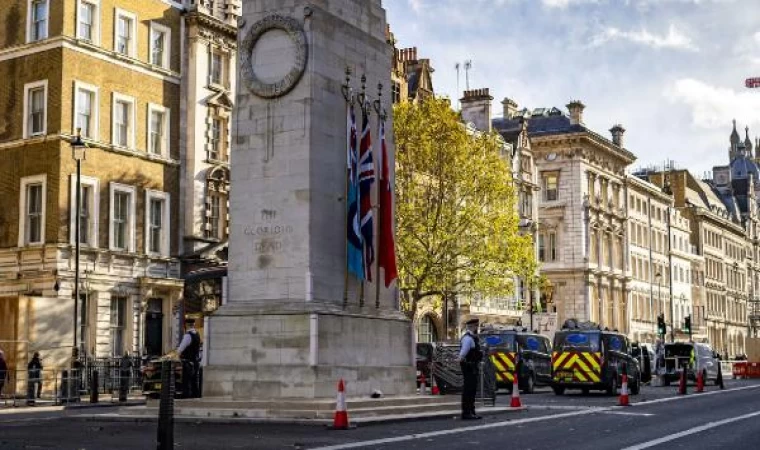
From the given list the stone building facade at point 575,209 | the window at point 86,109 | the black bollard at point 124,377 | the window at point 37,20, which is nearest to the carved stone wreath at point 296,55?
the black bollard at point 124,377

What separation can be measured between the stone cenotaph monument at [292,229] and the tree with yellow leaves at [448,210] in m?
23.9

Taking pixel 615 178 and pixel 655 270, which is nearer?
pixel 615 178

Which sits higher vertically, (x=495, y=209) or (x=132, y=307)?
(x=495, y=209)

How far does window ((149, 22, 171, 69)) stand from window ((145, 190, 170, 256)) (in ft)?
19.8

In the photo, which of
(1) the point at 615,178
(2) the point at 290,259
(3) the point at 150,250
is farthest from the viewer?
(1) the point at 615,178

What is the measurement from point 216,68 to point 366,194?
28288mm

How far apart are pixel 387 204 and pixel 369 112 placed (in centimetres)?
238

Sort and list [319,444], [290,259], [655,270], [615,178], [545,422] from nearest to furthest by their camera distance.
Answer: [319,444] < [545,422] < [290,259] < [615,178] < [655,270]

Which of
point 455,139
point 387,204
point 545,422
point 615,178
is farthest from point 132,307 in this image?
point 615,178

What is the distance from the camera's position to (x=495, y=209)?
52.7m

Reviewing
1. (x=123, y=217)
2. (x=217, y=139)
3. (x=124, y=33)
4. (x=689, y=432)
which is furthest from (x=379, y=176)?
(x=217, y=139)

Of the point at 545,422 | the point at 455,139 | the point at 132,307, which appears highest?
the point at 455,139

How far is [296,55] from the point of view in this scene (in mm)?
25219

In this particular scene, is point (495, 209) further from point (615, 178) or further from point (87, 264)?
point (615, 178)
